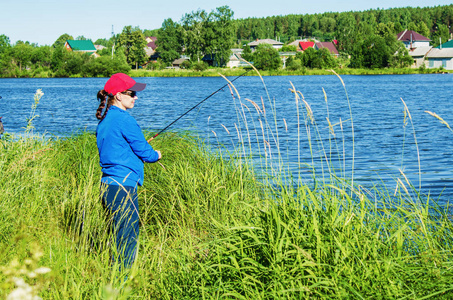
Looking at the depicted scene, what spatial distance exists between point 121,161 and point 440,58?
3742 inches

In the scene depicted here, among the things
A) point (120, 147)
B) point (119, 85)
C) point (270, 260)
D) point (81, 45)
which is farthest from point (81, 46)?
point (270, 260)

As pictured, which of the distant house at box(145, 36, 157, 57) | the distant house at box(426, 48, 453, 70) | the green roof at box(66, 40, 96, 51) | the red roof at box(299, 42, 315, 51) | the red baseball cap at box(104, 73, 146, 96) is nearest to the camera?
the red baseball cap at box(104, 73, 146, 96)

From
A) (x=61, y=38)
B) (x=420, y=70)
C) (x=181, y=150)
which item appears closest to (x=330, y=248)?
(x=181, y=150)

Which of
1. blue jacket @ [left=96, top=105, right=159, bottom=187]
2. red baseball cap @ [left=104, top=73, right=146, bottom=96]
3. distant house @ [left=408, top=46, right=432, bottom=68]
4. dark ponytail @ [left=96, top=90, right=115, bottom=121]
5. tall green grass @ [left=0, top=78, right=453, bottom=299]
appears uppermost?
distant house @ [left=408, top=46, right=432, bottom=68]

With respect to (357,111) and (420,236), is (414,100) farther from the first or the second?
(420,236)

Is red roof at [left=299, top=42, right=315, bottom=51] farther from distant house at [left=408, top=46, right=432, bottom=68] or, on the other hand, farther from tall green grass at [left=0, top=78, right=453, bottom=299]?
tall green grass at [left=0, top=78, right=453, bottom=299]

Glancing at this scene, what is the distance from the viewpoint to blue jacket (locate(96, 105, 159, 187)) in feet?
13.2

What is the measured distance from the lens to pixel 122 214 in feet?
13.0

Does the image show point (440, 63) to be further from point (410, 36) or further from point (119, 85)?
point (119, 85)

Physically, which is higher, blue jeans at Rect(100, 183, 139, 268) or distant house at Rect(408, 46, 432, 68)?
distant house at Rect(408, 46, 432, 68)

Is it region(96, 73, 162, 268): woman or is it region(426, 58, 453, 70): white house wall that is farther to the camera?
region(426, 58, 453, 70): white house wall

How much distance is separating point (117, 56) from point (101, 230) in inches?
3400

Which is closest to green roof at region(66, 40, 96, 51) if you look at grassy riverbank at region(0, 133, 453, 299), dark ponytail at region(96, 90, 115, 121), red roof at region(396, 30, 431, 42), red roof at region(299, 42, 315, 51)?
red roof at region(299, 42, 315, 51)

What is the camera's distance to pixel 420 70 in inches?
3226
